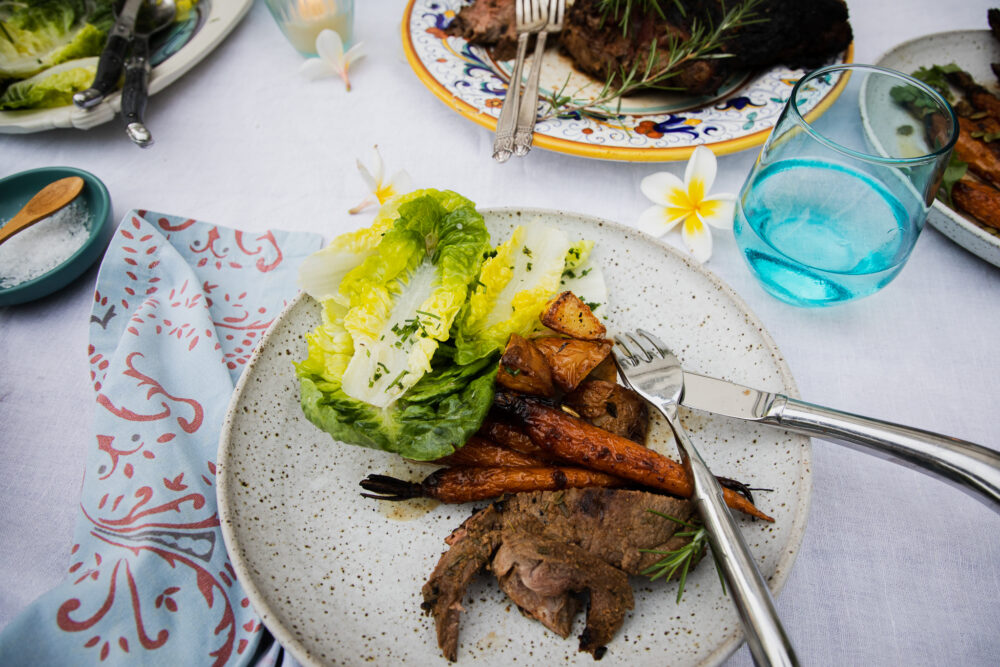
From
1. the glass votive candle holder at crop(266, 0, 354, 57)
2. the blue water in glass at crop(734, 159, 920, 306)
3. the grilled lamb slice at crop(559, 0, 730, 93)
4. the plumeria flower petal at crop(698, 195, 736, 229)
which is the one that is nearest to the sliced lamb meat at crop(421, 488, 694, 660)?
the blue water in glass at crop(734, 159, 920, 306)

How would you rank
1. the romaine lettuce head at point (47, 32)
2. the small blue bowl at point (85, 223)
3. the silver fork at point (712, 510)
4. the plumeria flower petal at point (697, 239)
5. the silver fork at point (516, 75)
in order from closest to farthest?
the silver fork at point (712, 510)
the small blue bowl at point (85, 223)
the plumeria flower petal at point (697, 239)
the silver fork at point (516, 75)
the romaine lettuce head at point (47, 32)

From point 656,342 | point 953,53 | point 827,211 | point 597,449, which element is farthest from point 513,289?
point 953,53

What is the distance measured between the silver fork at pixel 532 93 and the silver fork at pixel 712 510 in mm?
946

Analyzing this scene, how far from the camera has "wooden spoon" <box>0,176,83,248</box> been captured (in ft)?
6.79

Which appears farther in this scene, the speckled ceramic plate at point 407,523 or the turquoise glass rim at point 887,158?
the turquoise glass rim at point 887,158

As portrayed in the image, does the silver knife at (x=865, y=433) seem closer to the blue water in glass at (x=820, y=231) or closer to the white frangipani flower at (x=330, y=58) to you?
the blue water in glass at (x=820, y=231)

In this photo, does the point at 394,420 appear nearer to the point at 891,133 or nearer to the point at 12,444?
the point at 12,444

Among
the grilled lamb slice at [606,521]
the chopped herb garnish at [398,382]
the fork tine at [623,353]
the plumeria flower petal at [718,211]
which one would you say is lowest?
the grilled lamb slice at [606,521]

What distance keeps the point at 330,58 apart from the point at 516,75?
921 millimetres

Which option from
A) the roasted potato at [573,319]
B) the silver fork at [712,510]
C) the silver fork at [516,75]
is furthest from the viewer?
the silver fork at [516,75]

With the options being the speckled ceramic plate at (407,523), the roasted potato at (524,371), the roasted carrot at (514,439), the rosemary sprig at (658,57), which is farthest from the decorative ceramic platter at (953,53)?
the roasted carrot at (514,439)

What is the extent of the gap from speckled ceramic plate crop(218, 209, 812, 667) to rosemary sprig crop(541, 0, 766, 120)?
0.85 metres

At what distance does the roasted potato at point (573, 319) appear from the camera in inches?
68.5

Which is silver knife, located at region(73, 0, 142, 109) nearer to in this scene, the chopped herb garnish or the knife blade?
the chopped herb garnish
